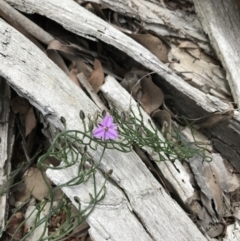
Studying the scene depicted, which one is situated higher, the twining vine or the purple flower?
the purple flower

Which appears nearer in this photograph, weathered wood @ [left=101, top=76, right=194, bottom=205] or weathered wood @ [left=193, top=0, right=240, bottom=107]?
weathered wood @ [left=101, top=76, right=194, bottom=205]

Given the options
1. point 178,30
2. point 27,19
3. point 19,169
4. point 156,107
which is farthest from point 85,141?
point 178,30

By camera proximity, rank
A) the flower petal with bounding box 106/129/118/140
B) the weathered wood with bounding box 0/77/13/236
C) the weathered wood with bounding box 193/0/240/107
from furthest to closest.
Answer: the weathered wood with bounding box 193/0/240/107, the weathered wood with bounding box 0/77/13/236, the flower petal with bounding box 106/129/118/140

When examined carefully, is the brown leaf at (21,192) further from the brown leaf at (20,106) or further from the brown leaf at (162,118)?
the brown leaf at (162,118)

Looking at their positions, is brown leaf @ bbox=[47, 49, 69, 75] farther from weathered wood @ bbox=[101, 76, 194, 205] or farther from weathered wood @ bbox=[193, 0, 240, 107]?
weathered wood @ bbox=[193, 0, 240, 107]

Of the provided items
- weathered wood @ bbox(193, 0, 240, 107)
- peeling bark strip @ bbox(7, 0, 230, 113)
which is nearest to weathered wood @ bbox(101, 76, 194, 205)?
peeling bark strip @ bbox(7, 0, 230, 113)

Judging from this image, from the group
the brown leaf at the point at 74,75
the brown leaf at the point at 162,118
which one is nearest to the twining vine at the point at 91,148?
the brown leaf at the point at 162,118
